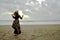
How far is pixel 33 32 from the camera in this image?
3.01m

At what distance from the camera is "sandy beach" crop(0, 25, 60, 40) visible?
9.45ft

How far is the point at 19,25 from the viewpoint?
115 inches

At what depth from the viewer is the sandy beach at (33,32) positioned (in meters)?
2.88

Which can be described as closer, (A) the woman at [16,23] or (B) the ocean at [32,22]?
(A) the woman at [16,23]

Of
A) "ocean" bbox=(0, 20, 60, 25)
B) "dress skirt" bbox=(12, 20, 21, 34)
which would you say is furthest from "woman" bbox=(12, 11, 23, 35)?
"ocean" bbox=(0, 20, 60, 25)

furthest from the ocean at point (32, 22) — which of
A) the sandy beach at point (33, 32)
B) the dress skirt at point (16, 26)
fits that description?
the dress skirt at point (16, 26)

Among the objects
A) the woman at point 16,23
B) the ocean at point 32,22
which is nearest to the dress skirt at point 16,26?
the woman at point 16,23

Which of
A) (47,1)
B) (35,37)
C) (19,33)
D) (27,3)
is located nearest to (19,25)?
(19,33)

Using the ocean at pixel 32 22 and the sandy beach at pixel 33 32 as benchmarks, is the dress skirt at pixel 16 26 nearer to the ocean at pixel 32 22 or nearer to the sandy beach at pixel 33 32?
the sandy beach at pixel 33 32

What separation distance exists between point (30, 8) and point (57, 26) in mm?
577

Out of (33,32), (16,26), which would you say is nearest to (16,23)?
(16,26)

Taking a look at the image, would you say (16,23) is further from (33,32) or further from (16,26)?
(33,32)

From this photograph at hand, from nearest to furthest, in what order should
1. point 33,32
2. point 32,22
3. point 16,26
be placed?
point 16,26 → point 33,32 → point 32,22

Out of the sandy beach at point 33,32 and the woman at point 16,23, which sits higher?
the woman at point 16,23
